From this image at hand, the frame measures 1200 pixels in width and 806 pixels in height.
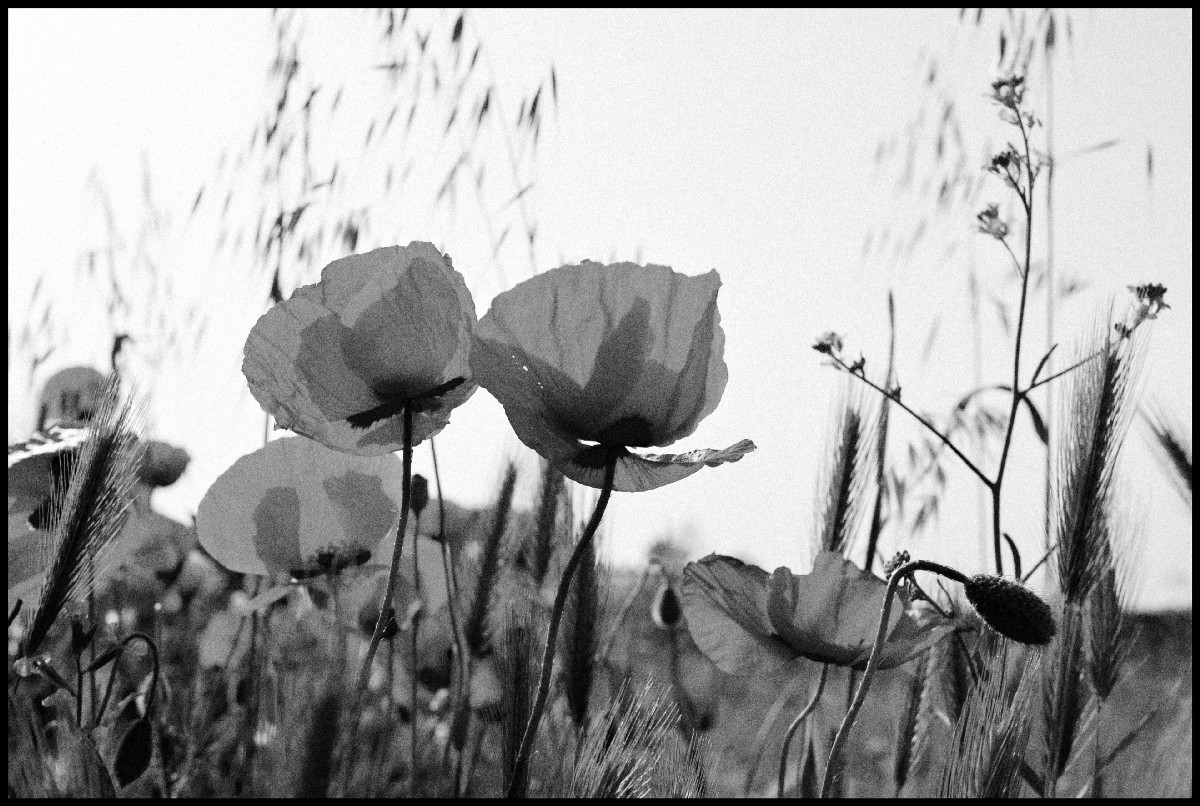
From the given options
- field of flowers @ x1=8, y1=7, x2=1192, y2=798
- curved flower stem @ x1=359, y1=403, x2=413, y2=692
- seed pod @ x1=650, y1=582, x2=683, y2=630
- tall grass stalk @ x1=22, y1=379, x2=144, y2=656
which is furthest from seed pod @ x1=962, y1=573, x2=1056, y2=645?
seed pod @ x1=650, y1=582, x2=683, y2=630

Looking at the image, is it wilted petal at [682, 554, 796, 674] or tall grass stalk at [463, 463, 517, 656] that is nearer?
wilted petal at [682, 554, 796, 674]

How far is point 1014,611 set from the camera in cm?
49

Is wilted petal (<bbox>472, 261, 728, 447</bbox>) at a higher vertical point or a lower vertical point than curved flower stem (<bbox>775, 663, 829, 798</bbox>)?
A: higher

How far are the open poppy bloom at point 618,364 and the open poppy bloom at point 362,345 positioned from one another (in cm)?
6

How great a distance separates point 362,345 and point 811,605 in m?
0.30

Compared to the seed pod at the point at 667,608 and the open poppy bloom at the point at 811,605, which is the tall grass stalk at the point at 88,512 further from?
the seed pod at the point at 667,608

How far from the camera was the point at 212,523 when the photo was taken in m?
0.67

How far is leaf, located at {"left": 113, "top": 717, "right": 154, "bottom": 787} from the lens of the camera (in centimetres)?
69

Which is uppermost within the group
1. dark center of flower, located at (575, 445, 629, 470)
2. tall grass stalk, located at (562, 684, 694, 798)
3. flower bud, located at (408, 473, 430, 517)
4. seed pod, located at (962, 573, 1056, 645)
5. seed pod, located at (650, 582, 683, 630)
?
dark center of flower, located at (575, 445, 629, 470)

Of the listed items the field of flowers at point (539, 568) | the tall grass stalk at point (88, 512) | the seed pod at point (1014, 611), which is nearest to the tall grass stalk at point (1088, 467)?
the field of flowers at point (539, 568)

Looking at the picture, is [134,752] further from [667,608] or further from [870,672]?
[667,608]

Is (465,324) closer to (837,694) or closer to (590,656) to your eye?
(590,656)

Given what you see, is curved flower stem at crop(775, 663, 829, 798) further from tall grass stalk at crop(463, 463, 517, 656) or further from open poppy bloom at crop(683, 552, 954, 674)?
tall grass stalk at crop(463, 463, 517, 656)

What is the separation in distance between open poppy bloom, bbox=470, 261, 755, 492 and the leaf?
380mm
